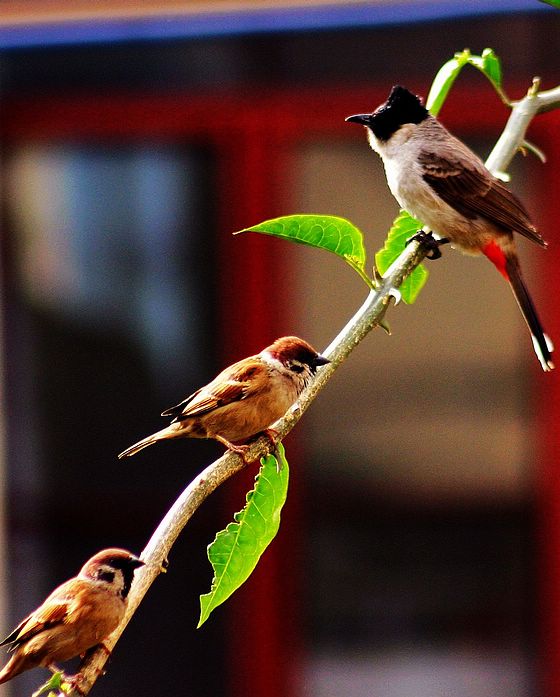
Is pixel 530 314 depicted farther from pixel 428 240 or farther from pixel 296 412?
pixel 296 412

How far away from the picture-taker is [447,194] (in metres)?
1.76

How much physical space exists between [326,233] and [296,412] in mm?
268

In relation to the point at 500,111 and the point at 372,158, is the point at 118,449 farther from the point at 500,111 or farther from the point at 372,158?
the point at 500,111

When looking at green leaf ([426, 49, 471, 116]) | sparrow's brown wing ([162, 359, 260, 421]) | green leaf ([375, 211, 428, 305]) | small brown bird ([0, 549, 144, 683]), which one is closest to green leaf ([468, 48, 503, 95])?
green leaf ([426, 49, 471, 116])

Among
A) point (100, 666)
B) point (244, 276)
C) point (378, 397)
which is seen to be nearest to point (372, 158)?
point (244, 276)

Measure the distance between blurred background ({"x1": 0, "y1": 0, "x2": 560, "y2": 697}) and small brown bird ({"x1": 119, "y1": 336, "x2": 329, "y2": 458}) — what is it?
4.06 metres

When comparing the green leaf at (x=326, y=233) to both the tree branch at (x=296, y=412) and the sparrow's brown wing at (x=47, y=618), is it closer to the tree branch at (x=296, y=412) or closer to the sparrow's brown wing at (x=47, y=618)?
the tree branch at (x=296, y=412)

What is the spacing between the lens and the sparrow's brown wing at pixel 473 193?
5.17 ft

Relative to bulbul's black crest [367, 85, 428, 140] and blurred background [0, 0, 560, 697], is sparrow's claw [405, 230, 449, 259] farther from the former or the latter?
blurred background [0, 0, 560, 697]

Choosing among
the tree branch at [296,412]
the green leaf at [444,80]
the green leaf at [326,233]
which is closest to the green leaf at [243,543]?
the tree branch at [296,412]

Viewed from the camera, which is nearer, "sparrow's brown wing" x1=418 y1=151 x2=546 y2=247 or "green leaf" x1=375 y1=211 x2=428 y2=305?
"green leaf" x1=375 y1=211 x2=428 y2=305

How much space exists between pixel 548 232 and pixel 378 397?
47.3 inches

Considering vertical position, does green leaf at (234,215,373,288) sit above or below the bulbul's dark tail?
above

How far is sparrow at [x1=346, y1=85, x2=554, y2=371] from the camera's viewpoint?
150 centimetres
